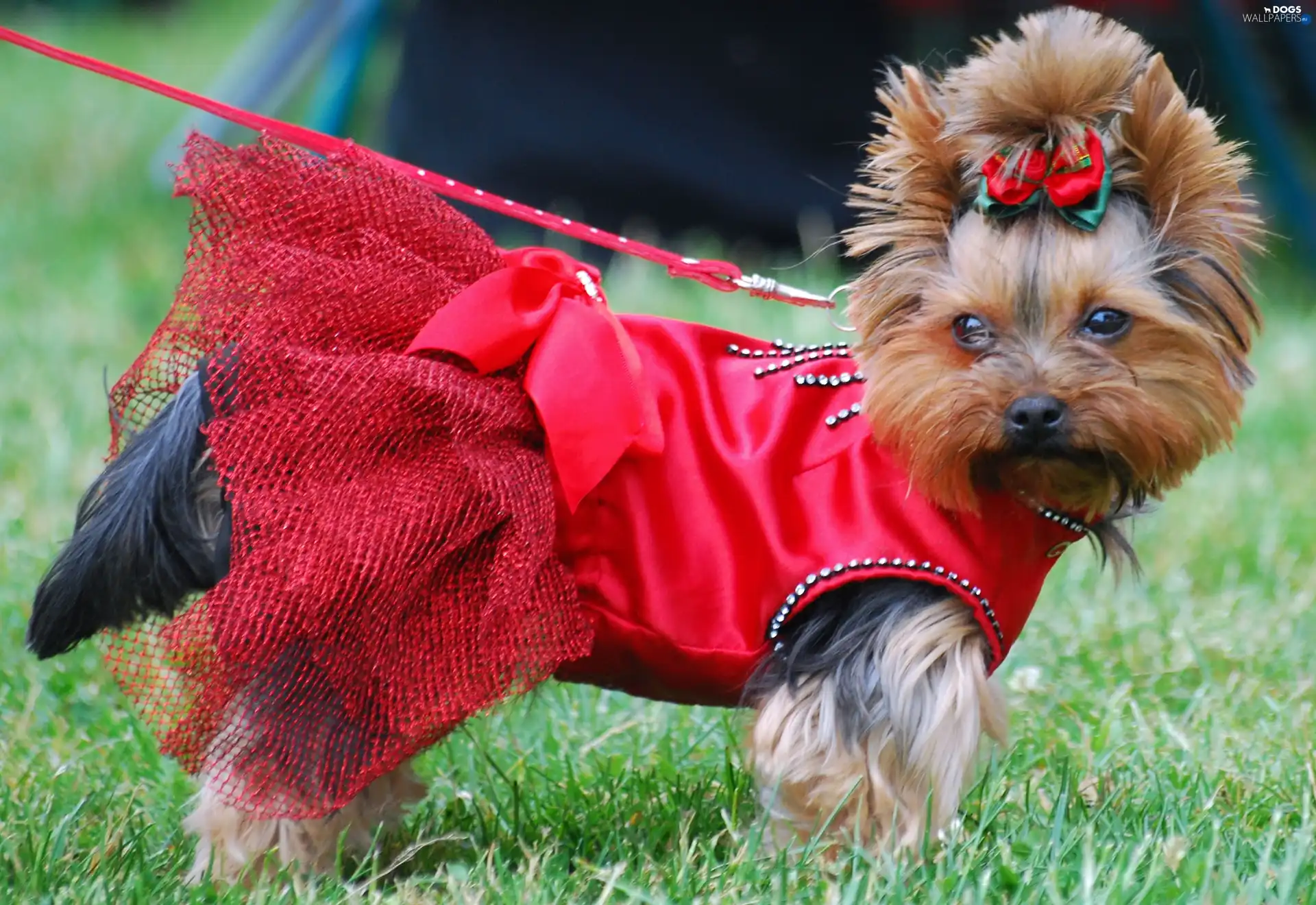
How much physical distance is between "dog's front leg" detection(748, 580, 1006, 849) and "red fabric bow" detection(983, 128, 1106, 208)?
0.63 meters

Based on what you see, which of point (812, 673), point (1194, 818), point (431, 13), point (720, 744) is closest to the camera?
point (812, 673)

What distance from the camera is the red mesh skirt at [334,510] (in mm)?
2287

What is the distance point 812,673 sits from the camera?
2.46 m

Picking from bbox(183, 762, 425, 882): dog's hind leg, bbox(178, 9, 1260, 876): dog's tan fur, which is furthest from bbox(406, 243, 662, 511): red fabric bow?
bbox(183, 762, 425, 882): dog's hind leg

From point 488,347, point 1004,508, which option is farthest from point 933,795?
point 488,347

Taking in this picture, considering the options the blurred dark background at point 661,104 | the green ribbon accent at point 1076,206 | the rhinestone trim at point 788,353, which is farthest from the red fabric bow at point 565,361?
the blurred dark background at point 661,104

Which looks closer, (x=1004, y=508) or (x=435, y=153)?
(x=1004, y=508)

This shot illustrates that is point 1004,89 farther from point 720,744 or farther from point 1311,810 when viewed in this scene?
point 720,744

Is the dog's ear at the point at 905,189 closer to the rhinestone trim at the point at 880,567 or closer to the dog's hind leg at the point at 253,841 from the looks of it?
the rhinestone trim at the point at 880,567

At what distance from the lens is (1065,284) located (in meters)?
2.29

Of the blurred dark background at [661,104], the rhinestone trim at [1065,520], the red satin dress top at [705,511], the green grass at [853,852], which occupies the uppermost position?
the blurred dark background at [661,104]

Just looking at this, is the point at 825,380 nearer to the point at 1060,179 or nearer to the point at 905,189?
the point at 905,189

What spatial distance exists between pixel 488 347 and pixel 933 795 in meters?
1.00

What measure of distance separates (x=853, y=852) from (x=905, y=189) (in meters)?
1.05
